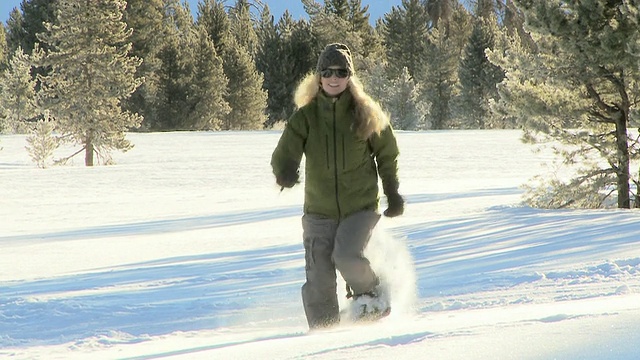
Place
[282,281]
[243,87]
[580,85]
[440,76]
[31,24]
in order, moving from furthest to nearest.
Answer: [31,24] < [440,76] < [243,87] < [580,85] < [282,281]

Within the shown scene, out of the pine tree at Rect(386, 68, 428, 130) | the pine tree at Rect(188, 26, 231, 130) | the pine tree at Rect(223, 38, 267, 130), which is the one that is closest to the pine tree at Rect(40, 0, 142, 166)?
the pine tree at Rect(188, 26, 231, 130)

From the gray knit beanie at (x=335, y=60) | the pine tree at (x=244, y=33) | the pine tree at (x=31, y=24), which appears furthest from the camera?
the pine tree at (x=244, y=33)

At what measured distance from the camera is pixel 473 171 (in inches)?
906

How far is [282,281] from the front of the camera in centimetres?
685

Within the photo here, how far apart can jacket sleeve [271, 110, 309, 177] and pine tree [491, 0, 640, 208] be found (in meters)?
7.70

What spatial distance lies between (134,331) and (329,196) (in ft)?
5.68

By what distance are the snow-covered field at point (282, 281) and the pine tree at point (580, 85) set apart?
1.53m

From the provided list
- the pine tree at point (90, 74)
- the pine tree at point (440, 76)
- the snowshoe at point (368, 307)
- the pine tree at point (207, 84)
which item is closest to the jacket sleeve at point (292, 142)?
the snowshoe at point (368, 307)

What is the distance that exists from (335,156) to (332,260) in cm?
68

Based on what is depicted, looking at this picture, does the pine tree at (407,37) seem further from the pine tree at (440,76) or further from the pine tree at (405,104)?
the pine tree at (405,104)

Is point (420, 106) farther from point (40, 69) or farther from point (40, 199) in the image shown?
point (40, 199)

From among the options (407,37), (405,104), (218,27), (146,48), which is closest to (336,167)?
(405,104)

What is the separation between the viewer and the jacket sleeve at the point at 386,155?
15.2 feet

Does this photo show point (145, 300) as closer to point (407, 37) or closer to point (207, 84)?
point (207, 84)
